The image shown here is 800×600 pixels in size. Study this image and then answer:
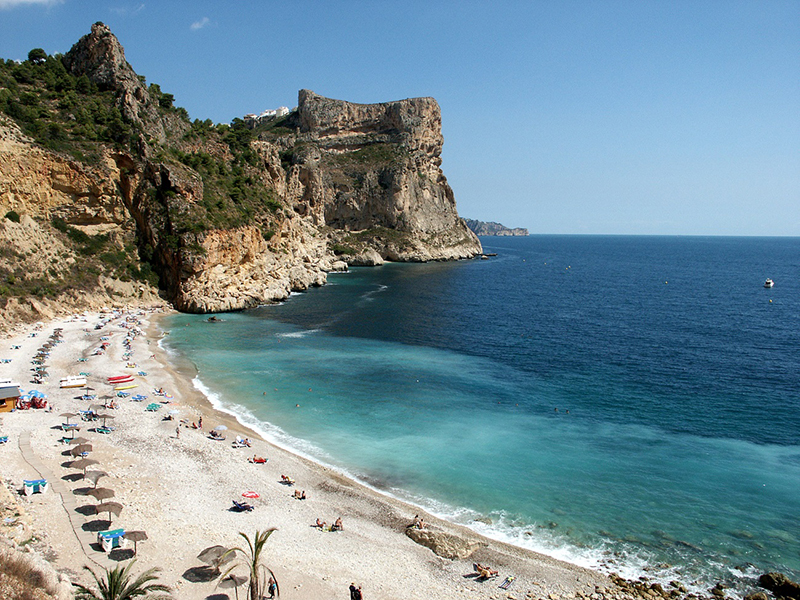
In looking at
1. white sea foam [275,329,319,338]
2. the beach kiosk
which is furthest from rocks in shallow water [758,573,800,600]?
white sea foam [275,329,319,338]

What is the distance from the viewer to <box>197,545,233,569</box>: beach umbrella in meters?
18.1

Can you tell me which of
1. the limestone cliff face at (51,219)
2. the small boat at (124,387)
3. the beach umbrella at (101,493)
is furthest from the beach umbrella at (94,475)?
the limestone cliff face at (51,219)

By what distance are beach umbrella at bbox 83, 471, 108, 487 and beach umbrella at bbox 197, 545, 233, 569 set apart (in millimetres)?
6701

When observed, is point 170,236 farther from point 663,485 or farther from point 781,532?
point 781,532

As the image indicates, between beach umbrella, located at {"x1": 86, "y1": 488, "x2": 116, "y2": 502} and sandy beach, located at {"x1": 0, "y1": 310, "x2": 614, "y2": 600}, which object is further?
beach umbrella, located at {"x1": 86, "y1": 488, "x2": 116, "y2": 502}

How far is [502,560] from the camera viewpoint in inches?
814

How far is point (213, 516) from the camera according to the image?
2234cm

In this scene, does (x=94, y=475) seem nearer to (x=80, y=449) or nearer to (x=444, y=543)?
(x=80, y=449)

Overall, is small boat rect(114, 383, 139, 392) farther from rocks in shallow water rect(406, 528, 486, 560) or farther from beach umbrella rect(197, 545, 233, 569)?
rocks in shallow water rect(406, 528, 486, 560)

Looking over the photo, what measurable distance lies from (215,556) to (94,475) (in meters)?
7.98

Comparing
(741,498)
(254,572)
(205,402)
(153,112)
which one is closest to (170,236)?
(153,112)

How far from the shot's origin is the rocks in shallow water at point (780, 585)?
18938 millimetres

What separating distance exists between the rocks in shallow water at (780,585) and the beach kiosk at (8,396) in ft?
122

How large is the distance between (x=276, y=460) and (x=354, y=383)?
13430 mm
